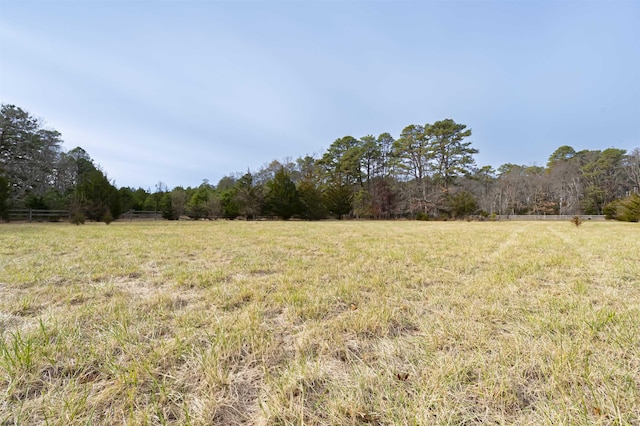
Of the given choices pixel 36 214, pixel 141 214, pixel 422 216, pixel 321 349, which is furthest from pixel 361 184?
pixel 321 349

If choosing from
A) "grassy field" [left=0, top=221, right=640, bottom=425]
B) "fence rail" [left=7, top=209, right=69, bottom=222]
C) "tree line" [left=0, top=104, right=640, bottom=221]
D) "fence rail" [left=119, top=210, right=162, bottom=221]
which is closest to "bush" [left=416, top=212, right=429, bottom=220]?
"tree line" [left=0, top=104, right=640, bottom=221]

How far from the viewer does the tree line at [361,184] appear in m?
19.1

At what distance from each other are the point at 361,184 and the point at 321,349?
32.2m

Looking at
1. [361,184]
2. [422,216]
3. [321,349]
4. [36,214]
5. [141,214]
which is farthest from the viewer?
[361,184]

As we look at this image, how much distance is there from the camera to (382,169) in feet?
104

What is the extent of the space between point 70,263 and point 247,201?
19.9 meters

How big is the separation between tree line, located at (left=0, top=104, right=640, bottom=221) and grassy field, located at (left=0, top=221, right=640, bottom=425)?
1828 centimetres

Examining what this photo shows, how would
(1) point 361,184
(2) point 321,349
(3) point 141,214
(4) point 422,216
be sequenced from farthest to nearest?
1. (1) point 361,184
2. (4) point 422,216
3. (3) point 141,214
4. (2) point 321,349

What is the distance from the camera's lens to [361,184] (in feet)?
108

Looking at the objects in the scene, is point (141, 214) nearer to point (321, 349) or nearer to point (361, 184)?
point (361, 184)

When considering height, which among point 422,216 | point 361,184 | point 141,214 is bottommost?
point 422,216

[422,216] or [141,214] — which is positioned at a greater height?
[141,214]

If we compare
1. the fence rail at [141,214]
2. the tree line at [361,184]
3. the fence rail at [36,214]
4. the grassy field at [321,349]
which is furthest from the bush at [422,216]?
the fence rail at [36,214]

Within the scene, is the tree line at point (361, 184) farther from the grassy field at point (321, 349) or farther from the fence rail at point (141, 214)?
the grassy field at point (321, 349)
